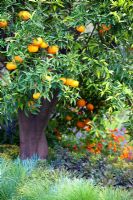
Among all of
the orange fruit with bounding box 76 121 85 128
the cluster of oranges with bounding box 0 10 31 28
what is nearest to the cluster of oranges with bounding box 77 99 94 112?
the orange fruit with bounding box 76 121 85 128

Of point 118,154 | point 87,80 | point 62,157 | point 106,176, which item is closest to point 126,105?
point 87,80

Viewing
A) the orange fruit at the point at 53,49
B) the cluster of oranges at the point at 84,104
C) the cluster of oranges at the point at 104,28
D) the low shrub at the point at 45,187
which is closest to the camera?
the low shrub at the point at 45,187

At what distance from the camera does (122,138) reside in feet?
23.4

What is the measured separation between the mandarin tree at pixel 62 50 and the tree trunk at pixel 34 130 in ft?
2.25

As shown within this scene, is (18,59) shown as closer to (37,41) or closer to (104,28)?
(37,41)

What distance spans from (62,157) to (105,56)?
5.15 ft

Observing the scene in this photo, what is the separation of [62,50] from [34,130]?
3.83 ft

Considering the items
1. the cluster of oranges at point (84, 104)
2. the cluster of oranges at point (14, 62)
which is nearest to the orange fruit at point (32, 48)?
the cluster of oranges at point (14, 62)

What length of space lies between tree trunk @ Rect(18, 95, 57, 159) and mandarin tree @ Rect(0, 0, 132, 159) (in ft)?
2.25

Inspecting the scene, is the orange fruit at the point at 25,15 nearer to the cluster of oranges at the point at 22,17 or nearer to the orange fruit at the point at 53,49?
the cluster of oranges at the point at 22,17

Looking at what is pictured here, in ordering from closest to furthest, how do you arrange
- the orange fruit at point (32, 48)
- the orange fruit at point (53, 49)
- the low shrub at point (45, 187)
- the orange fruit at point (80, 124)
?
the low shrub at point (45, 187), the orange fruit at point (32, 48), the orange fruit at point (53, 49), the orange fruit at point (80, 124)

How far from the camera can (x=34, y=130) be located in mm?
5410

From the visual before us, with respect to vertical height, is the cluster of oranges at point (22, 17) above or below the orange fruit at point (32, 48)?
above

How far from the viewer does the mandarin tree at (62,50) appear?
4211mm
